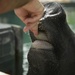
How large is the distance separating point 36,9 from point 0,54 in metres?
1.25

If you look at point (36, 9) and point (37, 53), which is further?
point (37, 53)

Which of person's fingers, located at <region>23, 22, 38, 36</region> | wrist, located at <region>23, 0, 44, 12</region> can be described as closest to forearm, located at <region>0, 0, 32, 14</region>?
wrist, located at <region>23, 0, 44, 12</region>

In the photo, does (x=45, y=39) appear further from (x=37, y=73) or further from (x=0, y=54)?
(x=0, y=54)

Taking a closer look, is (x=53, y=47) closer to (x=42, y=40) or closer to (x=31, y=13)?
(x=42, y=40)

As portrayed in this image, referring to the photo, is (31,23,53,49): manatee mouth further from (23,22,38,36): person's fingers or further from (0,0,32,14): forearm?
(0,0,32,14): forearm

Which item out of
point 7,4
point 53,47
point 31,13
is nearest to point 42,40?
point 53,47

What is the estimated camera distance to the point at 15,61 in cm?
253

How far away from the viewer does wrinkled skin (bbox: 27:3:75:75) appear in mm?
1355

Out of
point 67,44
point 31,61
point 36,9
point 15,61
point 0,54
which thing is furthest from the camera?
point 15,61

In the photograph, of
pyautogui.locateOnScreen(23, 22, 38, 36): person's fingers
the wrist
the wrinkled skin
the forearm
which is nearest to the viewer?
the forearm

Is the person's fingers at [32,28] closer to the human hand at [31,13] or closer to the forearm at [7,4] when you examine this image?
the human hand at [31,13]

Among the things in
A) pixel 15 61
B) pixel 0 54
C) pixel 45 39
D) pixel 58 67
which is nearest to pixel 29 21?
pixel 45 39

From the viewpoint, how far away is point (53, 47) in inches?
54.8

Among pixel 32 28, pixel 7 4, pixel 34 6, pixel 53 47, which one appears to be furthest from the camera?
pixel 53 47
